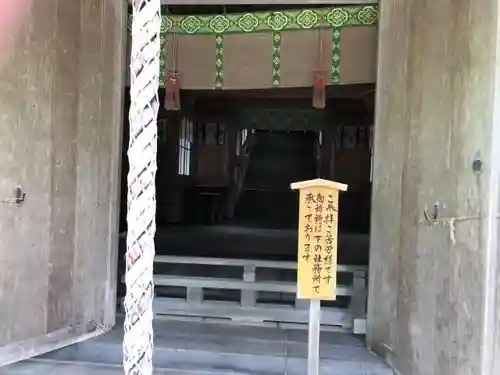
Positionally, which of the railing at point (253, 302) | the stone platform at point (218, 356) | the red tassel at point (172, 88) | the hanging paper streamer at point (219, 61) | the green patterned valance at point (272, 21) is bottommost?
the stone platform at point (218, 356)

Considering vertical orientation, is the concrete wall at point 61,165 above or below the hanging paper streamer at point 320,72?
below

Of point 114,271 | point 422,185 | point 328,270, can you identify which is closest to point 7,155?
point 114,271

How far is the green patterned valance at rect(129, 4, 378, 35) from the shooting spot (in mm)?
4602

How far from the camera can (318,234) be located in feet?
10.00

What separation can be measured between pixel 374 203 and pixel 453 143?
56.3 inches

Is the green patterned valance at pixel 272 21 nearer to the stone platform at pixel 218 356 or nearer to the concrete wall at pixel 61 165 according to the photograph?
the concrete wall at pixel 61 165

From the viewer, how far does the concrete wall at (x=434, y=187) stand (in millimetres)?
2488

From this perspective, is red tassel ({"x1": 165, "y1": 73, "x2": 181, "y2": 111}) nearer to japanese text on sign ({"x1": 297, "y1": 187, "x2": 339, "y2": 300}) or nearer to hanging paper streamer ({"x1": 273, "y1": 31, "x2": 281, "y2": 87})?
hanging paper streamer ({"x1": 273, "y1": 31, "x2": 281, "y2": 87})

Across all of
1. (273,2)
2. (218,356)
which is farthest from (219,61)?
(218,356)

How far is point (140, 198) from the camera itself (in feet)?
6.15

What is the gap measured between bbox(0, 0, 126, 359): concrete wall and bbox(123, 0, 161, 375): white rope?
73.1 inches

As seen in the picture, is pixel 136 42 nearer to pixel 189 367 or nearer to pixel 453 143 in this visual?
pixel 453 143

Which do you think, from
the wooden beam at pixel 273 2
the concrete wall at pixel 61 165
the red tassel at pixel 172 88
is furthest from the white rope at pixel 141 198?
the red tassel at pixel 172 88

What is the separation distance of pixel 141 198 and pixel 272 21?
3309 millimetres
